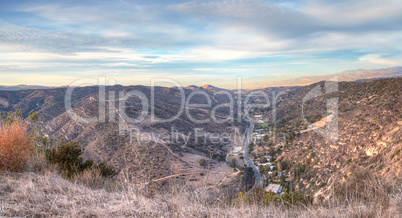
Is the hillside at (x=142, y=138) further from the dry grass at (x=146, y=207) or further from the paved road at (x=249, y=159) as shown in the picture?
the dry grass at (x=146, y=207)

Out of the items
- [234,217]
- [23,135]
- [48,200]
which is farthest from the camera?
[23,135]

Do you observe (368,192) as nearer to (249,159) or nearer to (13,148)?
(13,148)

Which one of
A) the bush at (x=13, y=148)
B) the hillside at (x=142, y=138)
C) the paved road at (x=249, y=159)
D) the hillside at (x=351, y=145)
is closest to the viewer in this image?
the bush at (x=13, y=148)

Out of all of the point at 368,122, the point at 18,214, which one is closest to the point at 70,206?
the point at 18,214

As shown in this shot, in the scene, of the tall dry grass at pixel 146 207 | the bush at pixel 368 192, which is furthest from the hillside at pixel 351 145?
the tall dry grass at pixel 146 207

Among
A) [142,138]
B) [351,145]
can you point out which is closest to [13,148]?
[142,138]

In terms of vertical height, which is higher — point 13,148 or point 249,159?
point 13,148

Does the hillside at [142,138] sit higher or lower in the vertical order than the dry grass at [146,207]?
lower

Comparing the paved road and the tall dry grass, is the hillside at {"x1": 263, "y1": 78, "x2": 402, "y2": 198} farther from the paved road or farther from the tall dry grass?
the tall dry grass

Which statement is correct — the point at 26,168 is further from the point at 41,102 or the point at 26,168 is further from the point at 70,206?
the point at 41,102

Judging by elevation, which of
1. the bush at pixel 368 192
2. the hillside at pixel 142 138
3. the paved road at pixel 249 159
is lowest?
the paved road at pixel 249 159

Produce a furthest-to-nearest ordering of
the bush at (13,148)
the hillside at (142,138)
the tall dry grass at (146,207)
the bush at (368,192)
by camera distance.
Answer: the hillside at (142,138) → the bush at (13,148) → the bush at (368,192) → the tall dry grass at (146,207)
